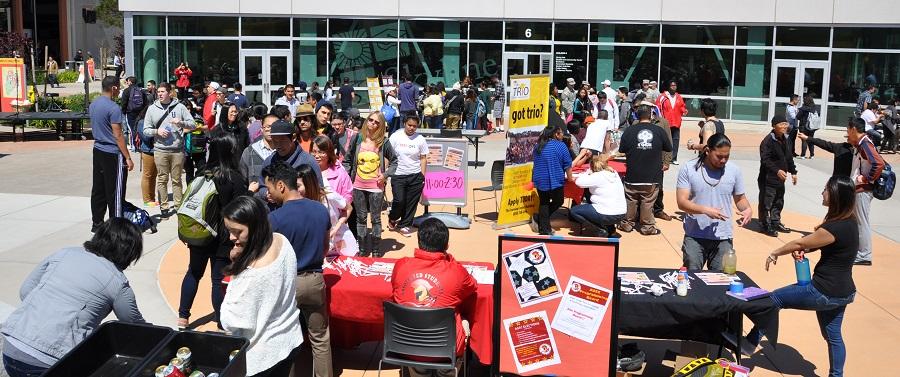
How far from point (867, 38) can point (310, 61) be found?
18661 mm

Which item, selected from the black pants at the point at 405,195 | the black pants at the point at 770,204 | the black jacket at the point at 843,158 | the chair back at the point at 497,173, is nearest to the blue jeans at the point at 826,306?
the black jacket at the point at 843,158

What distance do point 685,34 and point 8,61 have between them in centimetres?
2105

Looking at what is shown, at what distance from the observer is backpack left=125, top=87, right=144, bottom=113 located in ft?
62.6

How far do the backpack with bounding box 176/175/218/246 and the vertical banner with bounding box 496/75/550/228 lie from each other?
→ 18.2ft

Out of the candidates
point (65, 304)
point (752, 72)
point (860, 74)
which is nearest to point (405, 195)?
point (65, 304)

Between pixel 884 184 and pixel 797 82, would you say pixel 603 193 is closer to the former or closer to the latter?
pixel 884 184

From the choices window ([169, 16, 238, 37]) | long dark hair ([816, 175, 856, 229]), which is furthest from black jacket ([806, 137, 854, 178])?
window ([169, 16, 238, 37])

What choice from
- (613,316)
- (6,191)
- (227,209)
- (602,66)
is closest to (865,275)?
(613,316)

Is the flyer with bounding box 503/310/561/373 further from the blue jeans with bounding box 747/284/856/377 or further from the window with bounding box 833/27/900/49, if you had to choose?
the window with bounding box 833/27/900/49

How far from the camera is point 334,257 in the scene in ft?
23.9

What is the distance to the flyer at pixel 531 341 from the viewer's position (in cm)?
594

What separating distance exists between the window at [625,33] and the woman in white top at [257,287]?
2583 cm

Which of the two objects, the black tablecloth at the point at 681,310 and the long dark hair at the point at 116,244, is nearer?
the long dark hair at the point at 116,244

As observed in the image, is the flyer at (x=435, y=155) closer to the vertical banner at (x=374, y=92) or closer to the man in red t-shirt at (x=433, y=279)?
the man in red t-shirt at (x=433, y=279)
